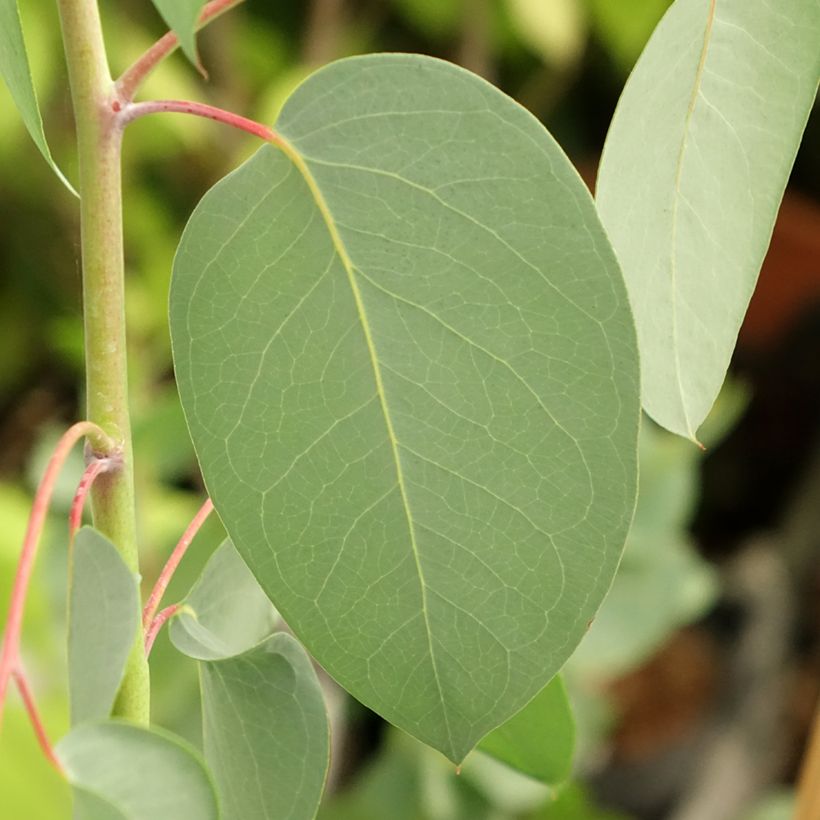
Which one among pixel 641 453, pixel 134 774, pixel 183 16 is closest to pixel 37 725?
pixel 134 774

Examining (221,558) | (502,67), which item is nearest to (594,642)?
(221,558)

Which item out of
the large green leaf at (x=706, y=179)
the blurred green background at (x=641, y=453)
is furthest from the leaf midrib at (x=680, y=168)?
the blurred green background at (x=641, y=453)

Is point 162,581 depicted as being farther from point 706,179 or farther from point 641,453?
point 641,453

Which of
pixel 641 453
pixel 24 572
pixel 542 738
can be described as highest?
pixel 24 572

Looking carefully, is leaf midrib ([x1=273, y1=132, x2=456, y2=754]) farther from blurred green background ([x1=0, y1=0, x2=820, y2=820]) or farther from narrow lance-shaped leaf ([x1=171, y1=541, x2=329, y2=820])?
blurred green background ([x1=0, y1=0, x2=820, y2=820])

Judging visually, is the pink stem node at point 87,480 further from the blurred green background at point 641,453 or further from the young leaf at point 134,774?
the blurred green background at point 641,453
